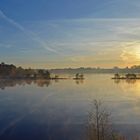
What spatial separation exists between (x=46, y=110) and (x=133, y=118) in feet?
46.1

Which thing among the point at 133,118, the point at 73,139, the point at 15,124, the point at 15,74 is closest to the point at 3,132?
the point at 15,124

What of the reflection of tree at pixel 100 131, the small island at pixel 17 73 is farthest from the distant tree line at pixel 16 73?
the reflection of tree at pixel 100 131

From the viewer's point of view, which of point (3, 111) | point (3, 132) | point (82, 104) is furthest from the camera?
point (82, 104)

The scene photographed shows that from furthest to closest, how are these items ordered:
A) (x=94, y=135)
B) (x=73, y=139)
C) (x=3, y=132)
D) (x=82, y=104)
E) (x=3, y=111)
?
(x=82, y=104) < (x=3, y=111) < (x=3, y=132) < (x=73, y=139) < (x=94, y=135)

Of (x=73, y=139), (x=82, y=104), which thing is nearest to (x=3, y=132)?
(x=73, y=139)

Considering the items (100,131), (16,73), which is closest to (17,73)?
(16,73)

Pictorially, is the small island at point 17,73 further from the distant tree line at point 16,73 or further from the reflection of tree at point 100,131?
the reflection of tree at point 100,131

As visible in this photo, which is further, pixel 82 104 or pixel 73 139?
pixel 82 104

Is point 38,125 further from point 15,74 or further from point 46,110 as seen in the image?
point 15,74

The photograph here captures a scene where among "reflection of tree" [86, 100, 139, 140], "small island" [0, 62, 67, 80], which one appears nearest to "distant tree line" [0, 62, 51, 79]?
"small island" [0, 62, 67, 80]

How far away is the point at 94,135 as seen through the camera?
85.7 feet

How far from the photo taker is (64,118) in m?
39.8

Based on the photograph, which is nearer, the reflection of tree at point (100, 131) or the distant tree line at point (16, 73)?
the reflection of tree at point (100, 131)

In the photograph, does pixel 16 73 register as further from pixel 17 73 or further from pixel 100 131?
pixel 100 131
